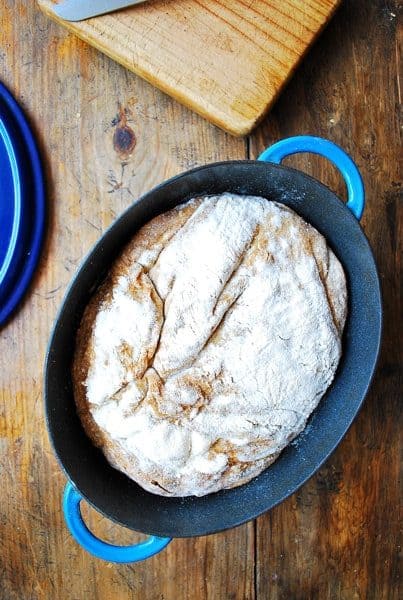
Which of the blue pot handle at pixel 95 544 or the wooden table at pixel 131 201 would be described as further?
the wooden table at pixel 131 201

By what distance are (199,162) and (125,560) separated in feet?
1.80

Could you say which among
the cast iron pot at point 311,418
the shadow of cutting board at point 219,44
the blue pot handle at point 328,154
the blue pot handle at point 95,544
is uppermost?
the shadow of cutting board at point 219,44

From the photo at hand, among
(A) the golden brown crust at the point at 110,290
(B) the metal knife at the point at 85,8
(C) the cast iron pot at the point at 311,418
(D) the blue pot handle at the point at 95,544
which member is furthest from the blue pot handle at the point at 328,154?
(D) the blue pot handle at the point at 95,544

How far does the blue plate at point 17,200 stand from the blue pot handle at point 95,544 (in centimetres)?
28

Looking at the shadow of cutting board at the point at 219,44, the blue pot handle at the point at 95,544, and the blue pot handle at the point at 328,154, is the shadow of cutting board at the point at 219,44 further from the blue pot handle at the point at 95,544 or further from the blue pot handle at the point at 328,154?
the blue pot handle at the point at 95,544

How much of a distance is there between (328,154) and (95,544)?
568 mm

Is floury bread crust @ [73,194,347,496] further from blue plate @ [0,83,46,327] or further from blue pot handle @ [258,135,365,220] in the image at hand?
blue plate @ [0,83,46,327]

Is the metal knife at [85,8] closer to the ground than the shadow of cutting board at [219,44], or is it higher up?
higher up

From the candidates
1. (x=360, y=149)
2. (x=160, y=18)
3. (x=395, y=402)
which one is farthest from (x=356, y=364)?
(x=160, y=18)

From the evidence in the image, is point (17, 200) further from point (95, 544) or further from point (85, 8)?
point (95, 544)

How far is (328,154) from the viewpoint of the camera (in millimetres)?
848

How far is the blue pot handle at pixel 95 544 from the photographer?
87 cm

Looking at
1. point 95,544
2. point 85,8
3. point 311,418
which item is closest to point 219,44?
point 85,8

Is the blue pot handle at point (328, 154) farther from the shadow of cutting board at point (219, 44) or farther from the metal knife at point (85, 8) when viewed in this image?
the metal knife at point (85, 8)
